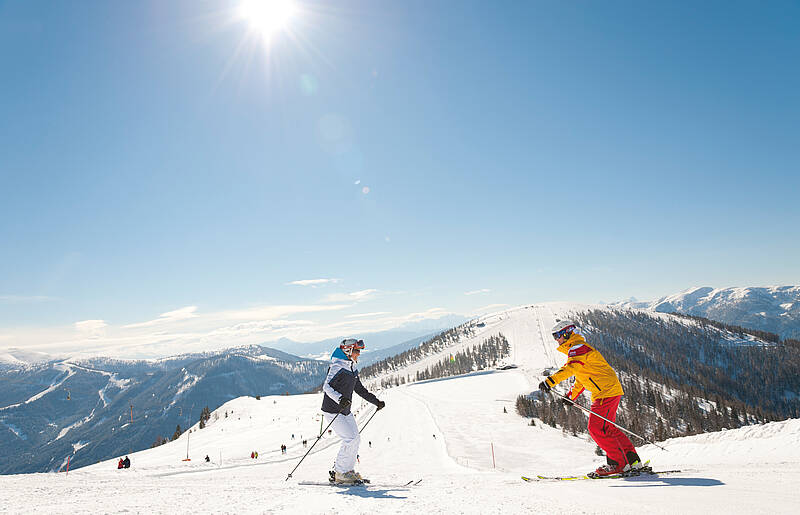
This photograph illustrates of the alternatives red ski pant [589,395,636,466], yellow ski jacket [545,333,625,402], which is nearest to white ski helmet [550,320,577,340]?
yellow ski jacket [545,333,625,402]

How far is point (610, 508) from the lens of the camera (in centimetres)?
468

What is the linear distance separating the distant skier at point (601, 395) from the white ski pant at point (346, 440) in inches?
182

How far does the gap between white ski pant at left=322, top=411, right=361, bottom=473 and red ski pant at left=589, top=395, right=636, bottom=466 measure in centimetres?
536

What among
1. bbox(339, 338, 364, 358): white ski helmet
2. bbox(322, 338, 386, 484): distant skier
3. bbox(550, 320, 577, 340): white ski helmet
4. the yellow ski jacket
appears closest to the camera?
the yellow ski jacket

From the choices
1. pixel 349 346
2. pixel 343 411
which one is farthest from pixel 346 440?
pixel 349 346

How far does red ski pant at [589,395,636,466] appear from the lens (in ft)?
25.2

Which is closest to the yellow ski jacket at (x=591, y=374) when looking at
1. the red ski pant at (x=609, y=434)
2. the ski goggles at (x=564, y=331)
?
the red ski pant at (x=609, y=434)

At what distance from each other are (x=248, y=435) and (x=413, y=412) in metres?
25.7

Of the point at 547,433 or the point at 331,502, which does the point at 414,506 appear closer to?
the point at 331,502

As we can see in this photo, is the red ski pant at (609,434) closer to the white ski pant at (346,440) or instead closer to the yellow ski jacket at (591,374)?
the yellow ski jacket at (591,374)

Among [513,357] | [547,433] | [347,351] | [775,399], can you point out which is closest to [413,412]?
[547,433]

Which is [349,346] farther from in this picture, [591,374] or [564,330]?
[591,374]

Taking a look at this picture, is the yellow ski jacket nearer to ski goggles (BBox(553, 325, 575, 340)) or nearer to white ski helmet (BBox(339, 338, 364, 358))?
ski goggles (BBox(553, 325, 575, 340))

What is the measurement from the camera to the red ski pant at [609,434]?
25.2 ft
